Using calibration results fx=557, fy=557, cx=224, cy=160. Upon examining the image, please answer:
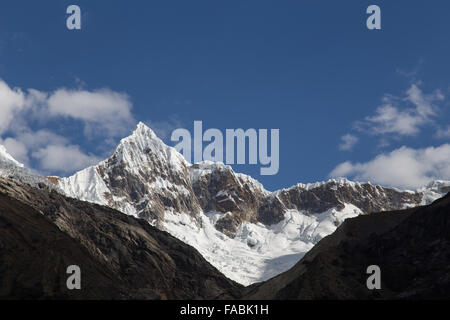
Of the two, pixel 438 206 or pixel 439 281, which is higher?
pixel 438 206

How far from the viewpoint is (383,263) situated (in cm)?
15512

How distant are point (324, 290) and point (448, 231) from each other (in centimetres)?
3742

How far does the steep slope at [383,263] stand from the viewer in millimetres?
138875

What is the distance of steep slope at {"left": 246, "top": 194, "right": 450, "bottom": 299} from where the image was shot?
138875 mm

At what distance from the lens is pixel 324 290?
142 metres

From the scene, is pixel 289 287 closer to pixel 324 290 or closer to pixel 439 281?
pixel 324 290

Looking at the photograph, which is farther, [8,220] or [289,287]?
[8,220]
